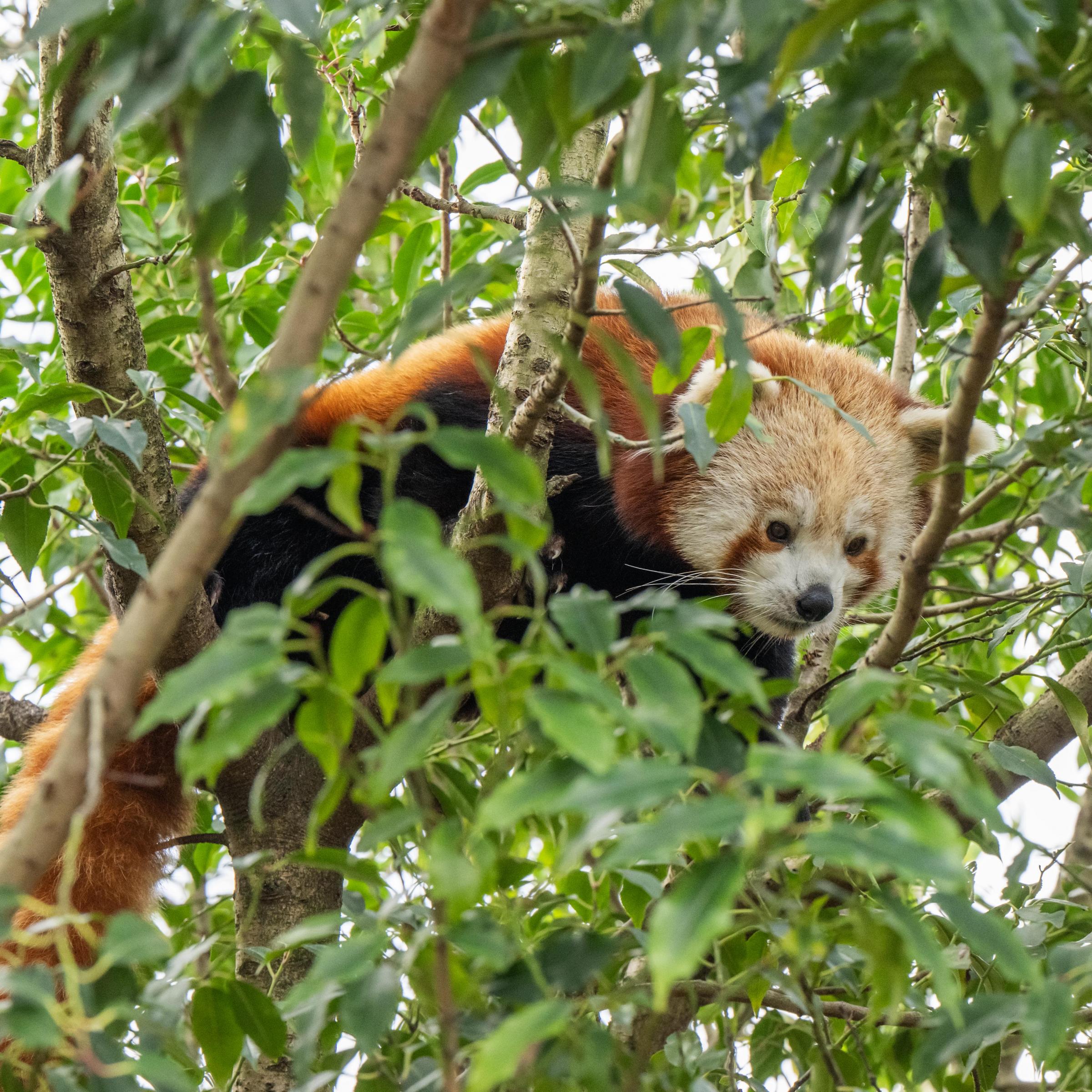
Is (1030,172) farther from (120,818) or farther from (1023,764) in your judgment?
(120,818)

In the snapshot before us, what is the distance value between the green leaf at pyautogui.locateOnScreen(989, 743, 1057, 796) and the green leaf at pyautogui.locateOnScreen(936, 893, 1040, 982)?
862 mm

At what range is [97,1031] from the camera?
1173mm

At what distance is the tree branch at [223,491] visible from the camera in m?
1.04

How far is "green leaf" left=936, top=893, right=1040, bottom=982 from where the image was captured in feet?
3.24

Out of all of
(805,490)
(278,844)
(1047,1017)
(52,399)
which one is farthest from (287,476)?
(805,490)

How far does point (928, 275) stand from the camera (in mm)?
1394

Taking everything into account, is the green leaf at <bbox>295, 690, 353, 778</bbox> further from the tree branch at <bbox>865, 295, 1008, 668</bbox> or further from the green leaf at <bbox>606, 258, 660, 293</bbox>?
the green leaf at <bbox>606, 258, 660, 293</bbox>

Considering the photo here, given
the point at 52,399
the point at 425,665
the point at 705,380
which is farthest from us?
the point at 705,380

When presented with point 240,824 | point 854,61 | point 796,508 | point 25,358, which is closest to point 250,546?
point 240,824

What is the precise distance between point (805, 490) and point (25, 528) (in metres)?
1.83

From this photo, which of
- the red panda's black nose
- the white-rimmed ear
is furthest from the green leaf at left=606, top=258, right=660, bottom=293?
the red panda's black nose

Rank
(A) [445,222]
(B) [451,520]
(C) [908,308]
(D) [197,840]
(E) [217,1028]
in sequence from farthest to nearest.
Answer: (A) [445,222] → (B) [451,520] → (C) [908,308] → (D) [197,840] → (E) [217,1028]

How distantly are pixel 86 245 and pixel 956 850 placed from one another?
5.63 ft

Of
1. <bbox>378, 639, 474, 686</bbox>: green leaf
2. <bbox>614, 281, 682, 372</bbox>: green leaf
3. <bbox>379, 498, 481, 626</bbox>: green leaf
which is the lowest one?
<bbox>378, 639, 474, 686</bbox>: green leaf
